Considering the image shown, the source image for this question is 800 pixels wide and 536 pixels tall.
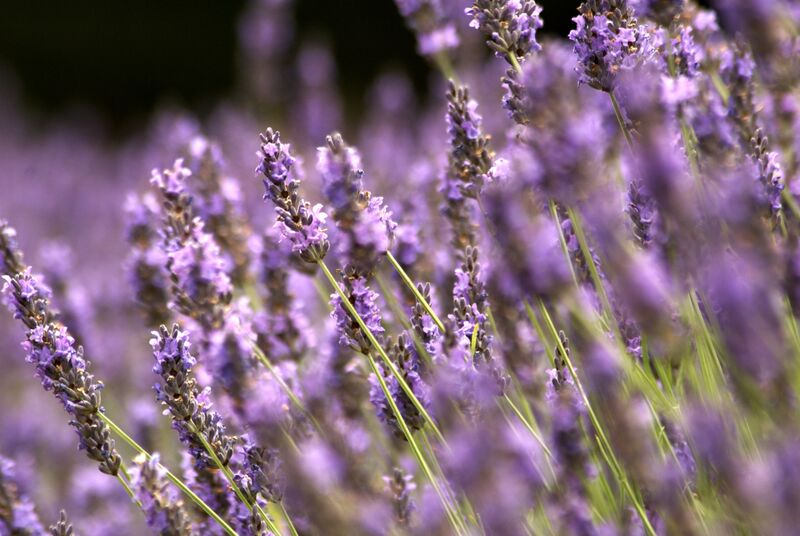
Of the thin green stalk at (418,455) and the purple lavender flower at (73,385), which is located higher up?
the purple lavender flower at (73,385)

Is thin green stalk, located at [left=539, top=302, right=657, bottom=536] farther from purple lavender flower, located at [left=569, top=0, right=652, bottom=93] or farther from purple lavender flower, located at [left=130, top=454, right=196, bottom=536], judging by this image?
purple lavender flower, located at [left=130, top=454, right=196, bottom=536]

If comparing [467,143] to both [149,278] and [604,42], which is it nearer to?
[604,42]

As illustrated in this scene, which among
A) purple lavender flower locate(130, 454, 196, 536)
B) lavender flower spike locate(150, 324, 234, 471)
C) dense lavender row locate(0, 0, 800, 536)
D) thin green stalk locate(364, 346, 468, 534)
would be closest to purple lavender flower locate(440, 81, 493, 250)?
dense lavender row locate(0, 0, 800, 536)

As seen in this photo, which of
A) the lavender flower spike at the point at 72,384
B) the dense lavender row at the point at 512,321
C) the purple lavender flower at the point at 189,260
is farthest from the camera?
the purple lavender flower at the point at 189,260

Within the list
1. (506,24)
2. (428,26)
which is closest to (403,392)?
(506,24)

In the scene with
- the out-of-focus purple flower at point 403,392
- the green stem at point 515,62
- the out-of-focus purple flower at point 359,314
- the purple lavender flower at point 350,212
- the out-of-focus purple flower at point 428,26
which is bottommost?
the out-of-focus purple flower at point 403,392

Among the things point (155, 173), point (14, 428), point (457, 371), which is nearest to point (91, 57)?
point (14, 428)

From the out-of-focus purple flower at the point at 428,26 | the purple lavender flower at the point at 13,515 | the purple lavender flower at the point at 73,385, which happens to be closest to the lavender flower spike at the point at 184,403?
the purple lavender flower at the point at 73,385

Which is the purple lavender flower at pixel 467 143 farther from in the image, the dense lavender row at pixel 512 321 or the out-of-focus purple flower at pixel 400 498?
the out-of-focus purple flower at pixel 400 498
